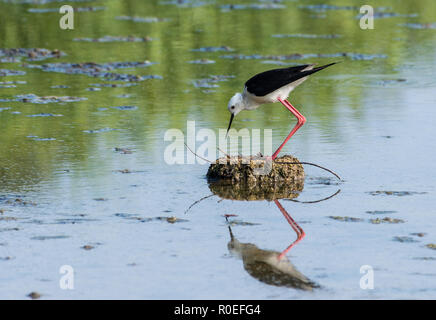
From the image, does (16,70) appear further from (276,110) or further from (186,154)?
(186,154)

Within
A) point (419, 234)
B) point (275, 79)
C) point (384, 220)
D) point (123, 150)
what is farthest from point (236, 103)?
point (419, 234)

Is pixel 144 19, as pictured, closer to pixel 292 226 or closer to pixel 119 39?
pixel 119 39

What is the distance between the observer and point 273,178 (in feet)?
27.2

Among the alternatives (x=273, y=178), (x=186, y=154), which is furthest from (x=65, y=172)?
(x=273, y=178)

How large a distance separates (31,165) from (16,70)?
5.38 meters

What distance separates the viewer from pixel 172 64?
14.4 m

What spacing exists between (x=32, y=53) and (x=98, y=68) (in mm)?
1698

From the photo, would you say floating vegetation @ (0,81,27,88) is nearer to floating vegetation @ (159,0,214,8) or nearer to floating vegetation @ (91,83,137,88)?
floating vegetation @ (91,83,137,88)

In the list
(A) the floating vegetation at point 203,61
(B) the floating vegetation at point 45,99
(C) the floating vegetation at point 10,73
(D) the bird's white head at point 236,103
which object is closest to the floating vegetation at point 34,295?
(D) the bird's white head at point 236,103

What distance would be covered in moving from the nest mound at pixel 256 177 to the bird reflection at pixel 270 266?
1.29 meters

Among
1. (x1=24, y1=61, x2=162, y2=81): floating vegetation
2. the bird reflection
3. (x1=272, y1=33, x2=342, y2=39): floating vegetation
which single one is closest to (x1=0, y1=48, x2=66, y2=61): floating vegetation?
(x1=24, y1=61, x2=162, y2=81): floating vegetation

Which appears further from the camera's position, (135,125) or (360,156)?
(135,125)

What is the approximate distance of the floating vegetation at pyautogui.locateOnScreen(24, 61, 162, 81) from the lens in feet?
44.0

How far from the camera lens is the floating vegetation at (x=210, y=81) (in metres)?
12.8
